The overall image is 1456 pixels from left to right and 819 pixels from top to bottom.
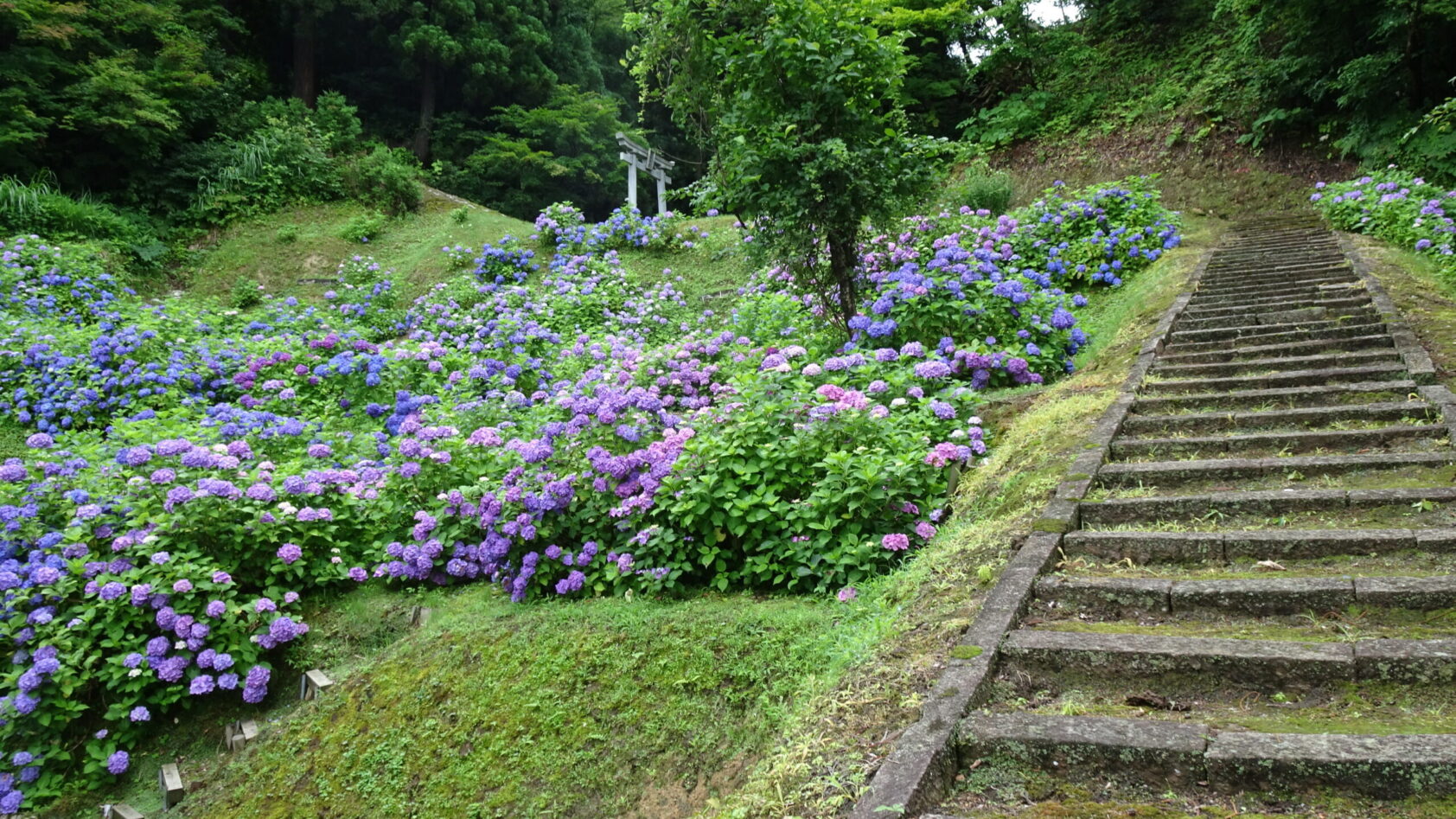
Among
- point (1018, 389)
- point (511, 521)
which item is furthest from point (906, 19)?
point (511, 521)

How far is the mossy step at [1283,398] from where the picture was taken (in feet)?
13.5

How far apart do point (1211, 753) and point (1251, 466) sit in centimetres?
202

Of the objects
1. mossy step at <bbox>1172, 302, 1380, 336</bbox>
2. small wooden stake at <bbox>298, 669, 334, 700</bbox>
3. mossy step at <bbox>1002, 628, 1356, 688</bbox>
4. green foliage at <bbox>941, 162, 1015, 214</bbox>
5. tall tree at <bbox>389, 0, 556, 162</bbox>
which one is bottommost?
small wooden stake at <bbox>298, 669, 334, 700</bbox>

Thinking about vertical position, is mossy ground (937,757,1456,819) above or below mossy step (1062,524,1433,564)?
below

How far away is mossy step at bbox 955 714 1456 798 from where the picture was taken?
67.5 inches

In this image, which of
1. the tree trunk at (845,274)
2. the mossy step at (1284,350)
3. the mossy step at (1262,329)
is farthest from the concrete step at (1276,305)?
the tree trunk at (845,274)

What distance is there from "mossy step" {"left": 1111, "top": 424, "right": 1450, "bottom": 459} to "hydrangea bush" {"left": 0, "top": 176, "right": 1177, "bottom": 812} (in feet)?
2.62

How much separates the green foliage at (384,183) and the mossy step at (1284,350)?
1421 cm

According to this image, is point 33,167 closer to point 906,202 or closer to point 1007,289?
point 906,202

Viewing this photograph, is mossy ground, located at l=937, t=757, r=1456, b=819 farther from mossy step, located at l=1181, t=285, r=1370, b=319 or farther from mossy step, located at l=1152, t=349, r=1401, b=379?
mossy step, located at l=1181, t=285, r=1370, b=319

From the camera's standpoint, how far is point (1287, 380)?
14.8 ft

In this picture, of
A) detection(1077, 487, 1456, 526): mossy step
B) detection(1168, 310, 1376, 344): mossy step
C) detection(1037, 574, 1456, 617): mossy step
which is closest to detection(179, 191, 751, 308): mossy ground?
detection(1168, 310, 1376, 344): mossy step

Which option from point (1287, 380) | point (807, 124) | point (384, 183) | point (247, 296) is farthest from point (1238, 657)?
point (384, 183)

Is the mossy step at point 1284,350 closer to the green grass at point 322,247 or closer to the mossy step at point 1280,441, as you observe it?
the mossy step at point 1280,441
